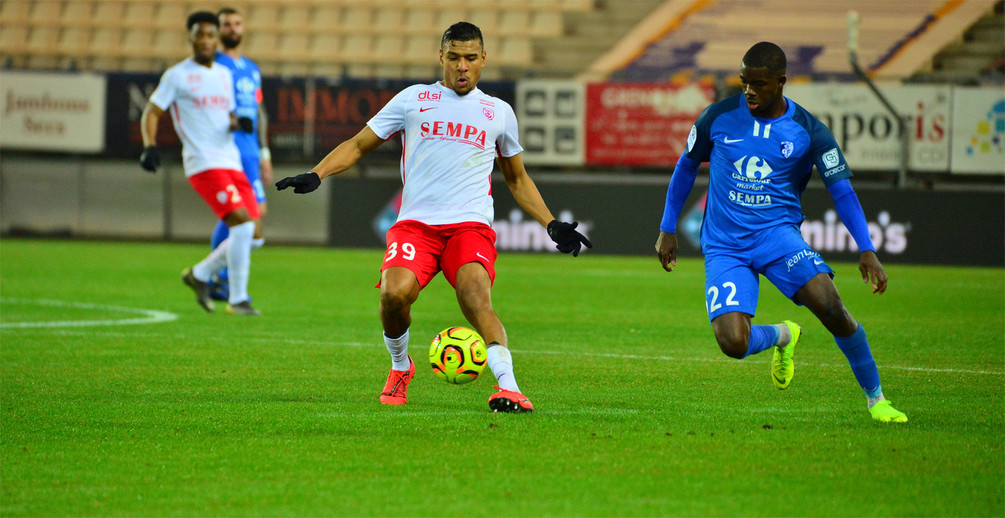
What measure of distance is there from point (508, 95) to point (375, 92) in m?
2.38

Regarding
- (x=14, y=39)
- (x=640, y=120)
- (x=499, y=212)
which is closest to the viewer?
(x=499, y=212)

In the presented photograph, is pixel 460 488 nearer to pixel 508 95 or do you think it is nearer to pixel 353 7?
pixel 508 95

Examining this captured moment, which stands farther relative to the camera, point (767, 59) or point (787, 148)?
point (787, 148)

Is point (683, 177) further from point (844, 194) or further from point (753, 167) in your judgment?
point (844, 194)

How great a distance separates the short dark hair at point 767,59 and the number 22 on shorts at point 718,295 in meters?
1.07

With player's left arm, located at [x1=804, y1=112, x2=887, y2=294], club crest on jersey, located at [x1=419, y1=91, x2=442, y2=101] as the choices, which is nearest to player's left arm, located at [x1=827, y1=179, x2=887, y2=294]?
player's left arm, located at [x1=804, y1=112, x2=887, y2=294]

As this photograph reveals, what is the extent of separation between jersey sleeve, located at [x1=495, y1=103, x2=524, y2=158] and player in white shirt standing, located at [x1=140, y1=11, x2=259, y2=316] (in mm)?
5074

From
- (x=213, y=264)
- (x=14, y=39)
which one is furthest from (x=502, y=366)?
(x=14, y=39)

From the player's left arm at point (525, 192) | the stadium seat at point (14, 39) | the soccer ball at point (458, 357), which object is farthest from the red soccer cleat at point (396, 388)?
the stadium seat at point (14, 39)

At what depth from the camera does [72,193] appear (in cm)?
2388

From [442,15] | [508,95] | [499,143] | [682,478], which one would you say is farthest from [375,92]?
[682,478]

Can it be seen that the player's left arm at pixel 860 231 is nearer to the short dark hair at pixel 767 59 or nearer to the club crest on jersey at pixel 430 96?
the short dark hair at pixel 767 59

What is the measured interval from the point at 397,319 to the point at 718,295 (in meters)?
1.61

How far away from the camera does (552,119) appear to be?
21.7 m
